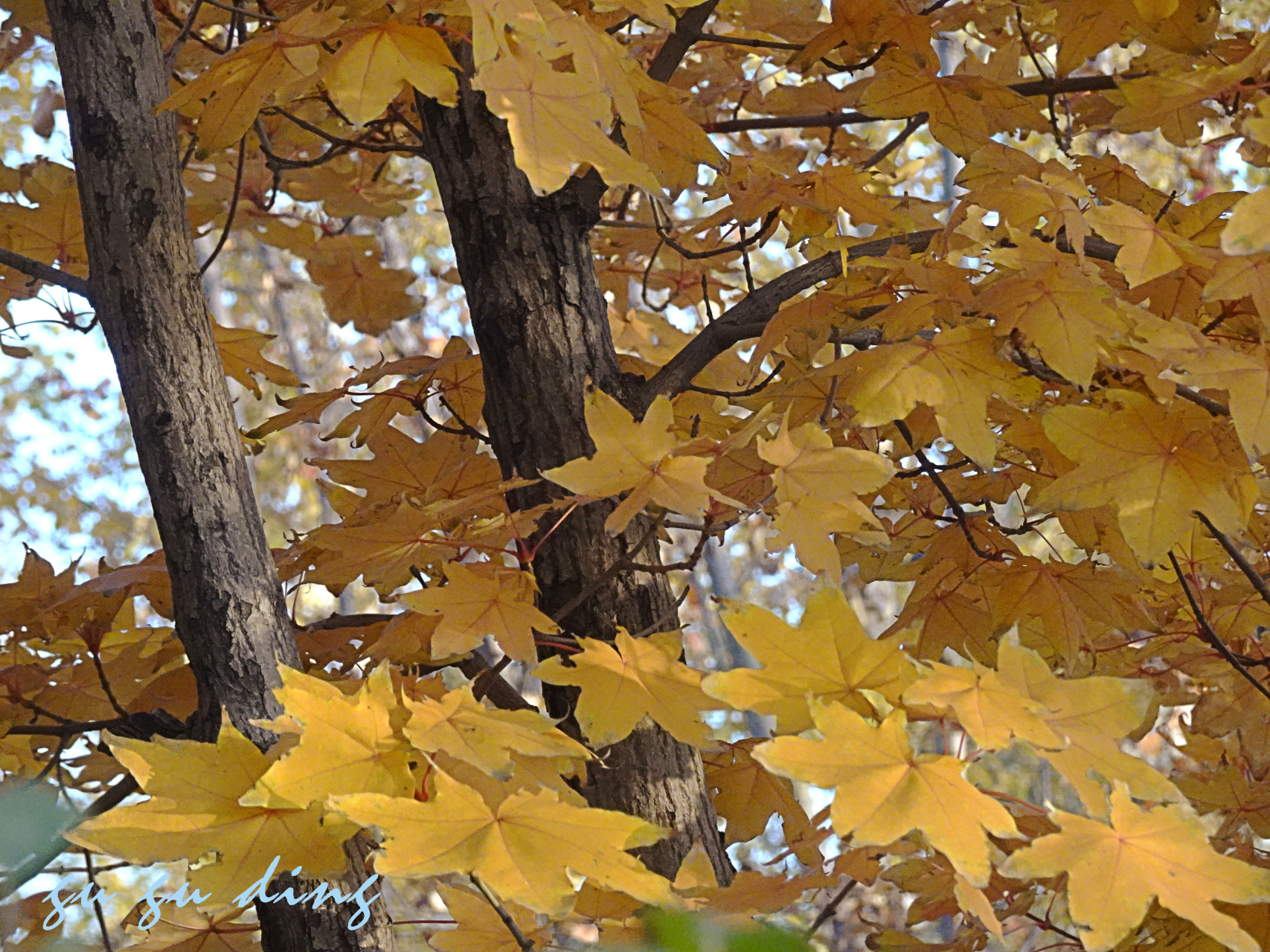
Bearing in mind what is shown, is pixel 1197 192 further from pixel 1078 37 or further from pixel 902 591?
pixel 1078 37

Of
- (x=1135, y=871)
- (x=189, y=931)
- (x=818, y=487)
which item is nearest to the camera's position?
(x=1135, y=871)

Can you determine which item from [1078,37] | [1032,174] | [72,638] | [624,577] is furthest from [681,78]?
[72,638]

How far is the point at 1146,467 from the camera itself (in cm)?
88

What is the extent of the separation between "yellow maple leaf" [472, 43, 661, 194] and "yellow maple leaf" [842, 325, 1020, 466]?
0.25 m

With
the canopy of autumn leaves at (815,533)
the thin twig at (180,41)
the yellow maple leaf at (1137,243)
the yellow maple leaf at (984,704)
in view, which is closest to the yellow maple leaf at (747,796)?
the canopy of autumn leaves at (815,533)

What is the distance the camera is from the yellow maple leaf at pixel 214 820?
28.3 inches

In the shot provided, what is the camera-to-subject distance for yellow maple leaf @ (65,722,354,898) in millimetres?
720

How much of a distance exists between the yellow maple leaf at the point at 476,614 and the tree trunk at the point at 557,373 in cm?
32

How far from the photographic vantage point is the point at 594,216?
1.32 meters

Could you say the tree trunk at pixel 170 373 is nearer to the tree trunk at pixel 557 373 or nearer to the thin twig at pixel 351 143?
the thin twig at pixel 351 143

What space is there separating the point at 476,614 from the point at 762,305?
51 cm

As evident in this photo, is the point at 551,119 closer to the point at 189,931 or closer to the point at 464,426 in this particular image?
the point at 464,426

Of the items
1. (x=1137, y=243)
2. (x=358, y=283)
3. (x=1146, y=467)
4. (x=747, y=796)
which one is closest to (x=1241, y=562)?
(x=1146, y=467)

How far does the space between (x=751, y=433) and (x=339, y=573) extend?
0.44 m
